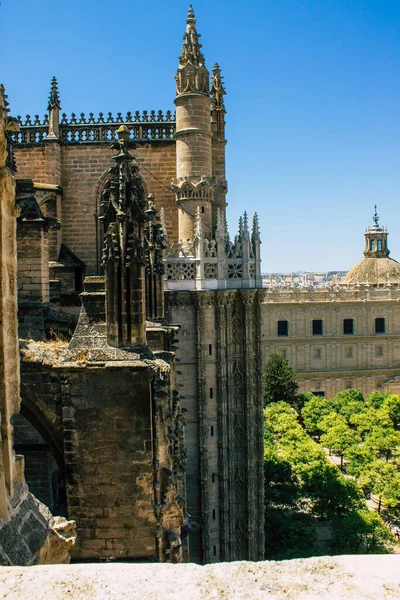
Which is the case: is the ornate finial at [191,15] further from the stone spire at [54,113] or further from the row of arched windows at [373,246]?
the row of arched windows at [373,246]

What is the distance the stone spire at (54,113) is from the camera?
63.8 ft

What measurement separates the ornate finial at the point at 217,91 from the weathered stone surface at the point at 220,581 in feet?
60.9

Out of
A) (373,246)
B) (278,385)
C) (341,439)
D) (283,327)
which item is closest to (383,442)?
(341,439)

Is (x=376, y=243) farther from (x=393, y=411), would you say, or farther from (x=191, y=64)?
(x=191, y=64)

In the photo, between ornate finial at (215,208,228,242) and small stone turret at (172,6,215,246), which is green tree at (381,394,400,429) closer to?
ornate finial at (215,208,228,242)

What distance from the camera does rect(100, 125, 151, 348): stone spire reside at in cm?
781

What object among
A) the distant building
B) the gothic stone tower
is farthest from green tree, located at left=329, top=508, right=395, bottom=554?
the distant building

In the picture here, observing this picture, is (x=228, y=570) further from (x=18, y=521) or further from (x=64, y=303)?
(x=64, y=303)

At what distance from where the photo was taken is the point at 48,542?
4.47m

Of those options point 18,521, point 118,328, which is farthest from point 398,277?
point 18,521

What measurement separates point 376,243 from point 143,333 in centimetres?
5326

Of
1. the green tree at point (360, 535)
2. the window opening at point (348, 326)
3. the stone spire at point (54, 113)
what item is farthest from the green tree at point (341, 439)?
the stone spire at point (54, 113)

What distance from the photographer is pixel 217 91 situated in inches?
780

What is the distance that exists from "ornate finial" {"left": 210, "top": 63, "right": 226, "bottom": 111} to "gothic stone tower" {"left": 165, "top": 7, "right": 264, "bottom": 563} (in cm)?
165
